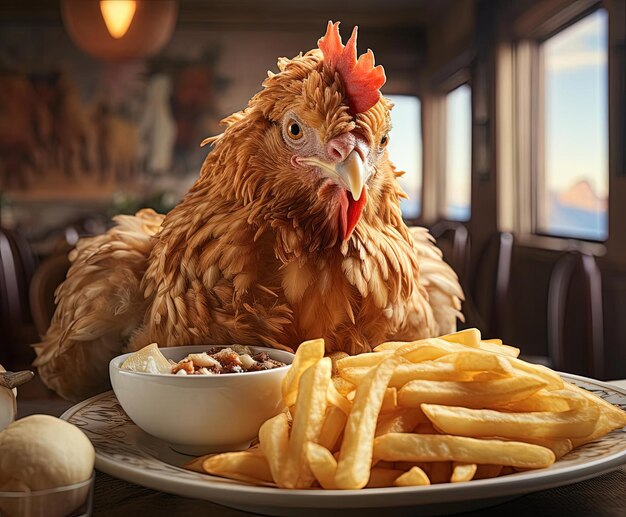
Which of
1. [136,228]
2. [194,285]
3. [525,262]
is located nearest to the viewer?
[194,285]

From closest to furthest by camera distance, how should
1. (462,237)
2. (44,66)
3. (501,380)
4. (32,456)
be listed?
(32,456) → (501,380) → (462,237) → (44,66)

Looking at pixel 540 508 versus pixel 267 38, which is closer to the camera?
pixel 540 508

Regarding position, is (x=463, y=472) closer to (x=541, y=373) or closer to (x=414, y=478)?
(x=414, y=478)

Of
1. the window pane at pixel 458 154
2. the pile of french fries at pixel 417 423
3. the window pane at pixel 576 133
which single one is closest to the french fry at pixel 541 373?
the pile of french fries at pixel 417 423

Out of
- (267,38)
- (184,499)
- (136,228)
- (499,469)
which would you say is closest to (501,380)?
(499,469)

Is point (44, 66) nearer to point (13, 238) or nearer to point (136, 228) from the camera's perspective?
point (13, 238)

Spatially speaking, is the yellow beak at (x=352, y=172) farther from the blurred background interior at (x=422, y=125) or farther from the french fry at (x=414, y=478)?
the blurred background interior at (x=422, y=125)

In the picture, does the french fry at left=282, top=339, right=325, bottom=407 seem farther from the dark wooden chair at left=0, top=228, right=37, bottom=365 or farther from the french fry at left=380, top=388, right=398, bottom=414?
the dark wooden chair at left=0, top=228, right=37, bottom=365
